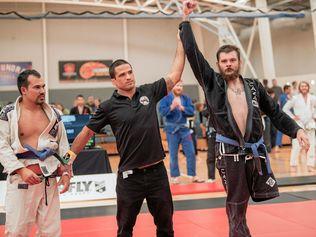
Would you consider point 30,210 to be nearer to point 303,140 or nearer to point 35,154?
point 35,154

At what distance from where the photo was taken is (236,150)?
302cm

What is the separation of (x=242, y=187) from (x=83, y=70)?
14920 mm

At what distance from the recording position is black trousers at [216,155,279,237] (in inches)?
118

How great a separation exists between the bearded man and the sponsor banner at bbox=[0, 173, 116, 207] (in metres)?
3.67

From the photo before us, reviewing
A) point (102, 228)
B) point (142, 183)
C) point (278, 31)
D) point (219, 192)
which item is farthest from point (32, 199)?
point (278, 31)

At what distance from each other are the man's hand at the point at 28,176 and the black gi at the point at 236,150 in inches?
50.6

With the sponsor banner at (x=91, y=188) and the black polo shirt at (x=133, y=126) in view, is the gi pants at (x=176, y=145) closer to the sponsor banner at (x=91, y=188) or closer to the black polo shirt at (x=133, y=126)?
the sponsor banner at (x=91, y=188)

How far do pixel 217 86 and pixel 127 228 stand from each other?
122 centimetres

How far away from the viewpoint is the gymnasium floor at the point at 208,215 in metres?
4.36

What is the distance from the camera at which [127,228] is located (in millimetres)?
3197

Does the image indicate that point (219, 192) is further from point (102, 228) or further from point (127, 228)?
point (127, 228)

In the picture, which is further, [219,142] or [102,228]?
[102,228]

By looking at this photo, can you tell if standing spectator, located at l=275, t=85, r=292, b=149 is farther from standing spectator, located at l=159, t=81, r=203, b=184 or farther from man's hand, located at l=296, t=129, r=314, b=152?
man's hand, located at l=296, t=129, r=314, b=152

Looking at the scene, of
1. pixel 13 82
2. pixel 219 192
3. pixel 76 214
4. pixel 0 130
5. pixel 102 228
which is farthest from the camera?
pixel 13 82
